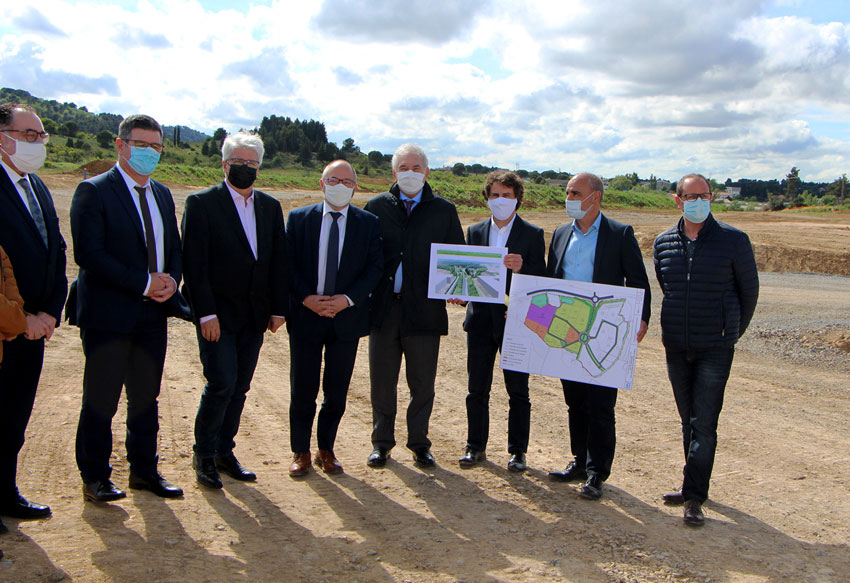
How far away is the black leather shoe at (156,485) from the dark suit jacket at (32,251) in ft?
4.13

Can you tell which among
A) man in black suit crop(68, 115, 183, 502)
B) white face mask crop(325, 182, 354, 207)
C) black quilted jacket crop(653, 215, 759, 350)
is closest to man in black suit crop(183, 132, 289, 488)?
man in black suit crop(68, 115, 183, 502)

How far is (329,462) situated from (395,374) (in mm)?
889

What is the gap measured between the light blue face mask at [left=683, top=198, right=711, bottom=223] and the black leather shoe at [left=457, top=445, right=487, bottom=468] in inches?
101

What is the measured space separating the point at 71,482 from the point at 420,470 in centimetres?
258

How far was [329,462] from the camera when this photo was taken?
5480 millimetres

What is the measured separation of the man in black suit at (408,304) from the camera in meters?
5.61

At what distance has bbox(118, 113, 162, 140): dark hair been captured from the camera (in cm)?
459

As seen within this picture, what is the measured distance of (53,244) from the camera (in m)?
4.36

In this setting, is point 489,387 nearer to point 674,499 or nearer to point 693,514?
point 674,499

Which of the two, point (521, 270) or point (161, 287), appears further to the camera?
point (521, 270)

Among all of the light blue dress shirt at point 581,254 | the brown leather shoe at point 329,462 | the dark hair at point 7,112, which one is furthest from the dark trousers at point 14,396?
the light blue dress shirt at point 581,254

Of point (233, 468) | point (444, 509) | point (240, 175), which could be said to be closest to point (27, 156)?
point (240, 175)

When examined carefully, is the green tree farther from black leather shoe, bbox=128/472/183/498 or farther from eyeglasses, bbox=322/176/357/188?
black leather shoe, bbox=128/472/183/498

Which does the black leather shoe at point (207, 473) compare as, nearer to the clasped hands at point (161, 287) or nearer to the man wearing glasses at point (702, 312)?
the clasped hands at point (161, 287)
